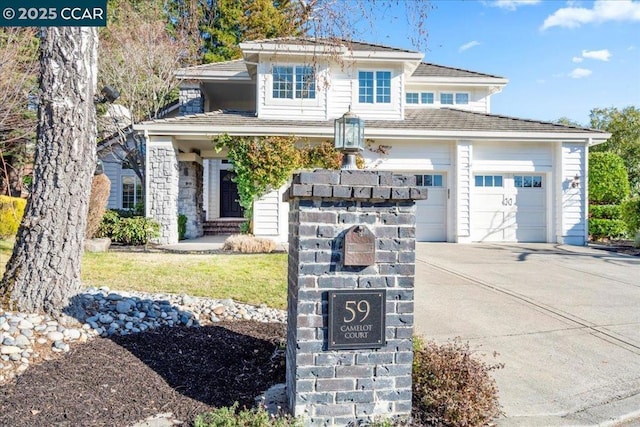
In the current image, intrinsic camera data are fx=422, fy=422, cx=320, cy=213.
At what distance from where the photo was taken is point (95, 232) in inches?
426

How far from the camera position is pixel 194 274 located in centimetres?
728

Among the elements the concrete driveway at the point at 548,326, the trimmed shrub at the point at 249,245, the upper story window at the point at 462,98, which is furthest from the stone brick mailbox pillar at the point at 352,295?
the upper story window at the point at 462,98

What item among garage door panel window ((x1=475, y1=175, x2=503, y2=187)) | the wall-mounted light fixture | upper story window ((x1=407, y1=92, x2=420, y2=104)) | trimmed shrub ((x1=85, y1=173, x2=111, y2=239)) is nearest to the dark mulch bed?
trimmed shrub ((x1=85, y1=173, x2=111, y2=239))

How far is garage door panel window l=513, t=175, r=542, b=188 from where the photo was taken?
12.8 m

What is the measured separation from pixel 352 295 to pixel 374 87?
11.1 m

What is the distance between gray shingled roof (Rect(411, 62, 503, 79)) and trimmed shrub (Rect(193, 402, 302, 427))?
47.7 ft

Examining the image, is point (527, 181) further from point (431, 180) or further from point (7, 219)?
point (7, 219)

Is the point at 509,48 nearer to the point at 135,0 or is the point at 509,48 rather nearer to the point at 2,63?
the point at 2,63

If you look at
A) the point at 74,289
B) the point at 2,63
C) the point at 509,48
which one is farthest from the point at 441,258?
the point at 2,63

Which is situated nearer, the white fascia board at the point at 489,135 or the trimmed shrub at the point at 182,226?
the white fascia board at the point at 489,135

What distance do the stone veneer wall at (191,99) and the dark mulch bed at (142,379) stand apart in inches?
479

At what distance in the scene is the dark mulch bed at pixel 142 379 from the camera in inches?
108

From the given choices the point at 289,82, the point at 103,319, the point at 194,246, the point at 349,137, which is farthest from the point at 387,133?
the point at 103,319

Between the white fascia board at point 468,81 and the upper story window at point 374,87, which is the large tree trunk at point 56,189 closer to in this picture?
the upper story window at point 374,87
